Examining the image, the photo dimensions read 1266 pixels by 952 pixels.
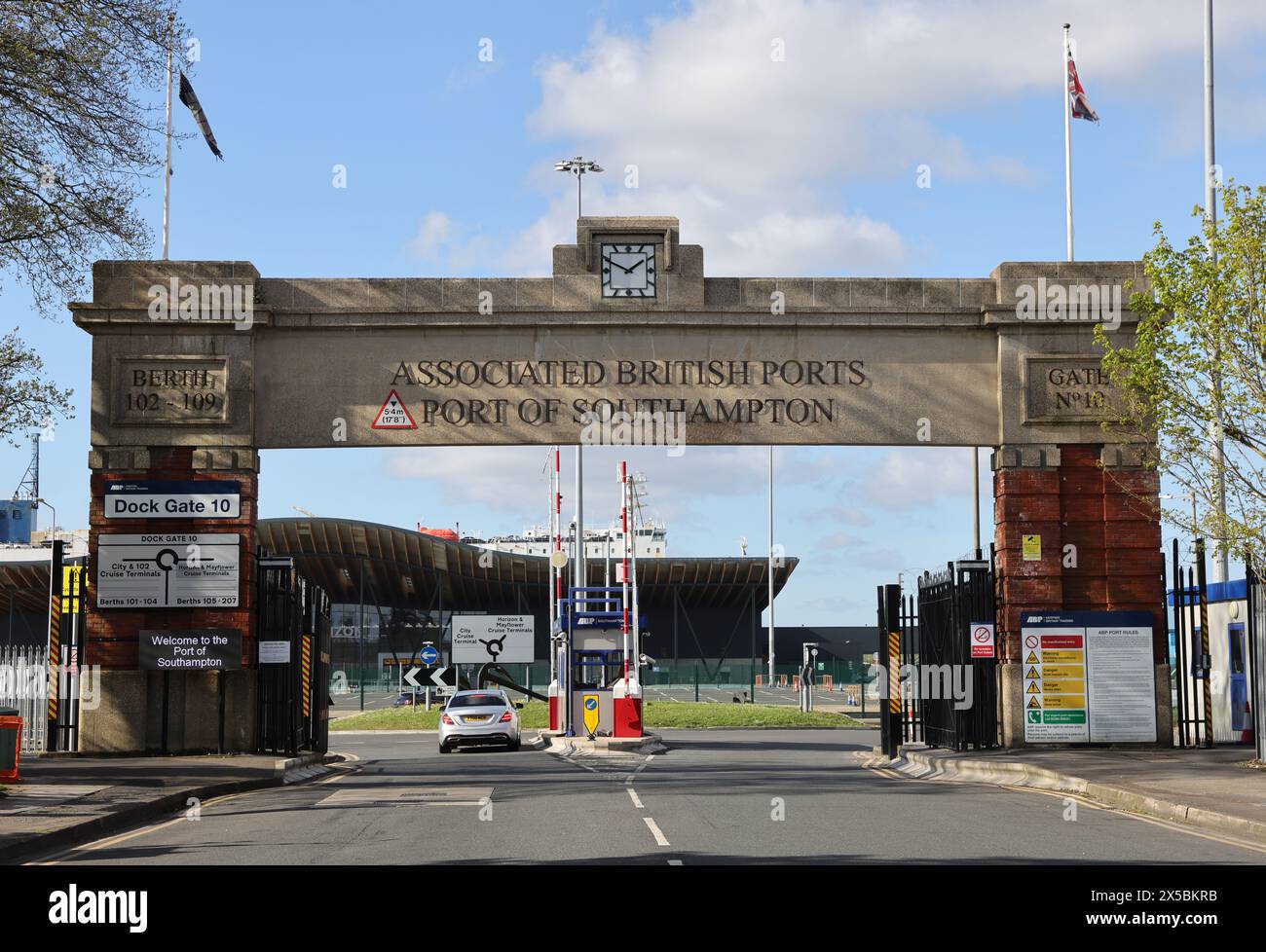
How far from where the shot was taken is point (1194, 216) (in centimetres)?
2180

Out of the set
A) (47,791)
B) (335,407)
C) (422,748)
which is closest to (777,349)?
(335,407)

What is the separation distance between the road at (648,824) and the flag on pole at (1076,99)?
14.2m

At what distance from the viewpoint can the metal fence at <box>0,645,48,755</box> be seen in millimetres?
26234

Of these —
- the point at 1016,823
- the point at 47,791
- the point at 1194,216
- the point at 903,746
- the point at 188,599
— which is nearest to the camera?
the point at 1016,823

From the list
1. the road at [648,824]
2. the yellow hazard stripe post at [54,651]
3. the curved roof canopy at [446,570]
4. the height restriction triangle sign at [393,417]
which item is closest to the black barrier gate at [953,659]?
the road at [648,824]

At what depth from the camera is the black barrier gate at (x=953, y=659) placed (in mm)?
24781

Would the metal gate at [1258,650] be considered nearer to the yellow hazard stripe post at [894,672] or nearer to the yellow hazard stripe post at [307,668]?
the yellow hazard stripe post at [894,672]

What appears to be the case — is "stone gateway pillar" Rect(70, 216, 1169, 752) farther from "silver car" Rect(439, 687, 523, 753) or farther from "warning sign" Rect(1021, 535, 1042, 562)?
"silver car" Rect(439, 687, 523, 753)

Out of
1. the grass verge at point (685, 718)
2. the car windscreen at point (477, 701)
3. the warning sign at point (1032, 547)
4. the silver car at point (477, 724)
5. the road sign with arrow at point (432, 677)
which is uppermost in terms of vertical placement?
the warning sign at point (1032, 547)

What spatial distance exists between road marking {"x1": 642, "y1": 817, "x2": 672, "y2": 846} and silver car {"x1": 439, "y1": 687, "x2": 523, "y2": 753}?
17445 mm

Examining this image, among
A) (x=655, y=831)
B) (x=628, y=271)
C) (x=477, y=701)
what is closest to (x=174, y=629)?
(x=628, y=271)

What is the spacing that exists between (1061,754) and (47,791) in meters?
14.8

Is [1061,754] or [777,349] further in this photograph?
[777,349]
